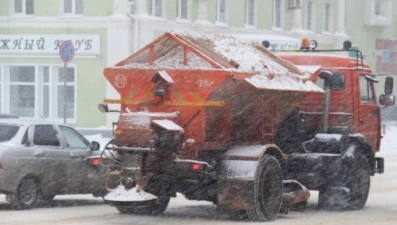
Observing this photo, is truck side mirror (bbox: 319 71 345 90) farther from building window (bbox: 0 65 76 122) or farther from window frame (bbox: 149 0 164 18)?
building window (bbox: 0 65 76 122)

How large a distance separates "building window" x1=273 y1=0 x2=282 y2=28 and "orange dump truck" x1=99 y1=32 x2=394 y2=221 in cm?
2759

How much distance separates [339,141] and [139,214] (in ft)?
11.2

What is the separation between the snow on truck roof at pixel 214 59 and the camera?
1481 cm

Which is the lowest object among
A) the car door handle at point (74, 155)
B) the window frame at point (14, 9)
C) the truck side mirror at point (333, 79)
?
the car door handle at point (74, 155)

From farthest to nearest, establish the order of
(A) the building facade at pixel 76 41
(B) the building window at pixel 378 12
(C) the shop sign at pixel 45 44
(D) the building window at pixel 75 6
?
(B) the building window at pixel 378 12 → (D) the building window at pixel 75 6 → (C) the shop sign at pixel 45 44 → (A) the building facade at pixel 76 41

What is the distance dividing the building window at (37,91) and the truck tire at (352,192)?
1912cm

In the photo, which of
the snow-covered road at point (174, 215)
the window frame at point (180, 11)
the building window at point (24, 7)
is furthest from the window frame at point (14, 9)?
the snow-covered road at point (174, 215)

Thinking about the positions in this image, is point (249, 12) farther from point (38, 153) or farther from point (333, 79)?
point (38, 153)

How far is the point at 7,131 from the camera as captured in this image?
55.2ft

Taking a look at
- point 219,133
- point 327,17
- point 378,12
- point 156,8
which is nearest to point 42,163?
point 219,133

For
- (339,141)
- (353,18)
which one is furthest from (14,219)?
(353,18)

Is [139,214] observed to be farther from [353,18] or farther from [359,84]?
[353,18]

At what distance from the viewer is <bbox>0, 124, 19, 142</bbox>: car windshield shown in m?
16.6

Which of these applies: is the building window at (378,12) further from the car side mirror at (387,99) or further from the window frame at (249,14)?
the car side mirror at (387,99)
